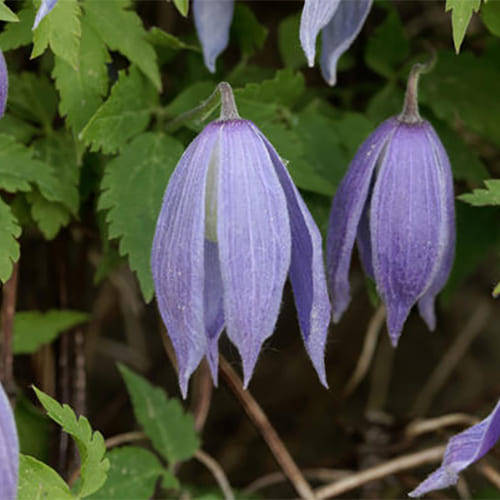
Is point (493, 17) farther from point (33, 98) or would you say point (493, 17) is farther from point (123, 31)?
point (33, 98)

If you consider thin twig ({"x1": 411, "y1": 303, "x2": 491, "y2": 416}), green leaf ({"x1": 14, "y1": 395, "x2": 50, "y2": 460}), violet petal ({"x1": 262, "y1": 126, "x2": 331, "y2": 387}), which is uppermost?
violet petal ({"x1": 262, "y1": 126, "x2": 331, "y2": 387})

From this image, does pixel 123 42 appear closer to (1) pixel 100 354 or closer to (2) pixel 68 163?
(2) pixel 68 163

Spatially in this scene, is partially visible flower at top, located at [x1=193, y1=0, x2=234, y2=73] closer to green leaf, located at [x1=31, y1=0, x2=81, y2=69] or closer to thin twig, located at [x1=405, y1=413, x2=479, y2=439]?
green leaf, located at [x1=31, y1=0, x2=81, y2=69]

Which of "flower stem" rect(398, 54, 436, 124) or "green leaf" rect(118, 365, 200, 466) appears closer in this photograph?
"flower stem" rect(398, 54, 436, 124)

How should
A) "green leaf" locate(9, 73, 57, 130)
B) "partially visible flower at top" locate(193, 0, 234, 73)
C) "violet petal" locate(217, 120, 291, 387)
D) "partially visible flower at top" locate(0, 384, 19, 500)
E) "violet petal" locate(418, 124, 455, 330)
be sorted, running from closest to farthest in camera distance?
1. "partially visible flower at top" locate(0, 384, 19, 500)
2. "violet petal" locate(217, 120, 291, 387)
3. "violet petal" locate(418, 124, 455, 330)
4. "partially visible flower at top" locate(193, 0, 234, 73)
5. "green leaf" locate(9, 73, 57, 130)

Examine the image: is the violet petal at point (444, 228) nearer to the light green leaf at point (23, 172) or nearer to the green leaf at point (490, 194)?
the green leaf at point (490, 194)

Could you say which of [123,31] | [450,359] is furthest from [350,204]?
[450,359]

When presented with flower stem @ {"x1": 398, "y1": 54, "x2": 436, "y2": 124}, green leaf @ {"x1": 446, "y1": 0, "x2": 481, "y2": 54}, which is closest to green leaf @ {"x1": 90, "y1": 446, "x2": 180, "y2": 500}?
flower stem @ {"x1": 398, "y1": 54, "x2": 436, "y2": 124}
